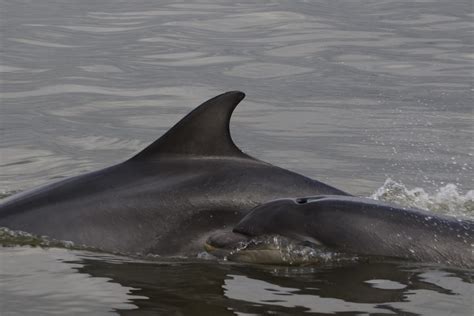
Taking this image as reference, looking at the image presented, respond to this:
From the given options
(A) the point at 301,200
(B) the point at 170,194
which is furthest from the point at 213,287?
(B) the point at 170,194

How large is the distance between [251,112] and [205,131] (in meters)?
6.74

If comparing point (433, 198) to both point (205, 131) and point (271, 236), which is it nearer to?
point (205, 131)

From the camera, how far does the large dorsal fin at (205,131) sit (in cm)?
880

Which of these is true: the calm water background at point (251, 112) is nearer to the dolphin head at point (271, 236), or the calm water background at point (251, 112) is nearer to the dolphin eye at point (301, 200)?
the dolphin head at point (271, 236)

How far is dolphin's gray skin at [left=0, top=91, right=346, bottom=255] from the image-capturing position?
866 centimetres

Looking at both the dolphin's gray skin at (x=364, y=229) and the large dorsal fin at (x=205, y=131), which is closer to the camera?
the dolphin's gray skin at (x=364, y=229)

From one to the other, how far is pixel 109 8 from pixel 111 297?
2135cm

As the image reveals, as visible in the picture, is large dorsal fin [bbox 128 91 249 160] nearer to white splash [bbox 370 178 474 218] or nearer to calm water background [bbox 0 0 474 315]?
calm water background [bbox 0 0 474 315]

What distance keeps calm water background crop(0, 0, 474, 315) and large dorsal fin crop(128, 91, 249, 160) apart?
91 cm

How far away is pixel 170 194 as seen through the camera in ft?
28.8

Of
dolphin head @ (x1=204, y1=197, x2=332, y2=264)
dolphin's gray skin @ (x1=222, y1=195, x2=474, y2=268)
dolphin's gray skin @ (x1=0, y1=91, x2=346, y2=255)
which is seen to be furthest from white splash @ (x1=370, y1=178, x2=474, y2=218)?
dolphin head @ (x1=204, y1=197, x2=332, y2=264)

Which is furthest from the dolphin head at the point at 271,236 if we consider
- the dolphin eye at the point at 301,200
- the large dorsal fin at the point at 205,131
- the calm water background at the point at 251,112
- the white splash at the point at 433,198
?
the white splash at the point at 433,198

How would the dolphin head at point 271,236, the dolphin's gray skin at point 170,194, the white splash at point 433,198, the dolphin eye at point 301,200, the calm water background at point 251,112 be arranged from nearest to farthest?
the calm water background at point 251,112
the dolphin head at point 271,236
the dolphin eye at point 301,200
the dolphin's gray skin at point 170,194
the white splash at point 433,198

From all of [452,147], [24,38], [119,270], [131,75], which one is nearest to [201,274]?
[119,270]
